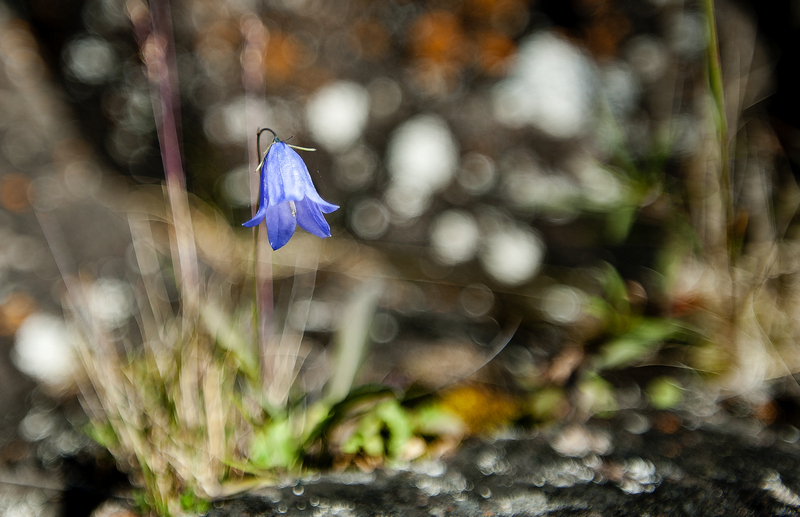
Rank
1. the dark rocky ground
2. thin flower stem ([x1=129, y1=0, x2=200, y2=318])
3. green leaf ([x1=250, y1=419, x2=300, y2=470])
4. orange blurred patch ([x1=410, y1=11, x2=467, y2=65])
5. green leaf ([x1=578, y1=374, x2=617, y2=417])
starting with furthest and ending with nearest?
orange blurred patch ([x1=410, y1=11, x2=467, y2=65]) < thin flower stem ([x1=129, y1=0, x2=200, y2=318]) < green leaf ([x1=578, y1=374, x2=617, y2=417]) < green leaf ([x1=250, y1=419, x2=300, y2=470]) < the dark rocky ground

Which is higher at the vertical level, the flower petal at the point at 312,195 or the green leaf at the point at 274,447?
the flower petal at the point at 312,195

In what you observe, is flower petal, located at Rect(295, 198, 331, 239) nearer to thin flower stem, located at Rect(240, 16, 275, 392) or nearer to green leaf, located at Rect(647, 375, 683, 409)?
thin flower stem, located at Rect(240, 16, 275, 392)

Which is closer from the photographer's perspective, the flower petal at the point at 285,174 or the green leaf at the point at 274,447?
the flower petal at the point at 285,174

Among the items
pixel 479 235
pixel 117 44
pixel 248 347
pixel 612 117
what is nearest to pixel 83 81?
pixel 117 44

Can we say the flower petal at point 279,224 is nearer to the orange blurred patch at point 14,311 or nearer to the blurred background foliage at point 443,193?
the blurred background foliage at point 443,193

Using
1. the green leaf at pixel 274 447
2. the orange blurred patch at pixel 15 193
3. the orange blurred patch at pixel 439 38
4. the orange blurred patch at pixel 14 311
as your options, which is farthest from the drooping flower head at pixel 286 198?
the orange blurred patch at pixel 15 193

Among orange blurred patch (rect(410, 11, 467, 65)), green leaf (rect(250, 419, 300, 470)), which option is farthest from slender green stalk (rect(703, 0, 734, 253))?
green leaf (rect(250, 419, 300, 470))

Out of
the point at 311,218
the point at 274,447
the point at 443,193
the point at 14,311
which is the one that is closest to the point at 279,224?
the point at 311,218

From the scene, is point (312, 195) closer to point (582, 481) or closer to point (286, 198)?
point (286, 198)
